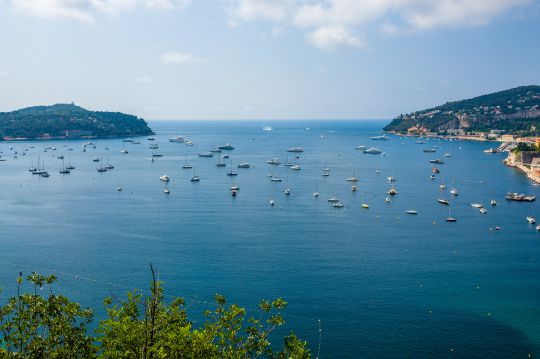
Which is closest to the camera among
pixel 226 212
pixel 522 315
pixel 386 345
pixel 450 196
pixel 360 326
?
pixel 386 345

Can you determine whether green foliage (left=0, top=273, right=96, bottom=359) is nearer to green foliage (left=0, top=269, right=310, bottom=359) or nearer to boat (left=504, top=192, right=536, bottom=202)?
green foliage (left=0, top=269, right=310, bottom=359)

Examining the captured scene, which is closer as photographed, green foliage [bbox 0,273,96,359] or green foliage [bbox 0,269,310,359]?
green foliage [bbox 0,269,310,359]

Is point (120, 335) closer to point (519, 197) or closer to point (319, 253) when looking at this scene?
point (319, 253)

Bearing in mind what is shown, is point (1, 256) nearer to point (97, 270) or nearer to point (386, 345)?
point (97, 270)

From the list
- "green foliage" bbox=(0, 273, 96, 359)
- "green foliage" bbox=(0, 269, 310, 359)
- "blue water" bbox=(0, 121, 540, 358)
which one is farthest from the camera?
"blue water" bbox=(0, 121, 540, 358)

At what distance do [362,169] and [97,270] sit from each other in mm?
76891

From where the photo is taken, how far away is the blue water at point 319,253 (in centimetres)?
3308

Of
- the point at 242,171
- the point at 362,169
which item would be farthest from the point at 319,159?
the point at 242,171

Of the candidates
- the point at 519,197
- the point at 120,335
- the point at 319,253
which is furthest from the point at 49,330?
the point at 519,197

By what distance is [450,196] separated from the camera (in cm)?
7831

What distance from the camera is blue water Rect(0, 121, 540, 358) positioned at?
3308cm

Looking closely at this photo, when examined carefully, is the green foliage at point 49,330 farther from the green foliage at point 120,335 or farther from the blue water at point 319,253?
the blue water at point 319,253

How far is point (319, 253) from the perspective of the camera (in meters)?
47.7

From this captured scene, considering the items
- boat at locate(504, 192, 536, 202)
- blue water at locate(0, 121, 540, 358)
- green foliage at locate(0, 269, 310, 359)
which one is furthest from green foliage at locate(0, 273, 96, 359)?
boat at locate(504, 192, 536, 202)
